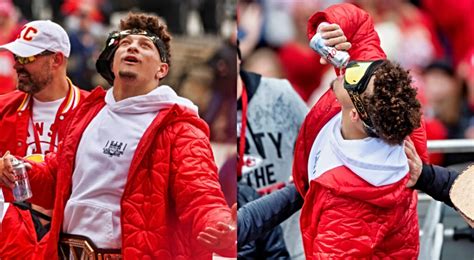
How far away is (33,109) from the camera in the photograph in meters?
3.48

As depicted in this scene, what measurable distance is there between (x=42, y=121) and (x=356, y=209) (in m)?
1.09

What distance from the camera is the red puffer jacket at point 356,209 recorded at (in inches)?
119

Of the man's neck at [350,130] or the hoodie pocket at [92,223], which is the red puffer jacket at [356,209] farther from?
the hoodie pocket at [92,223]

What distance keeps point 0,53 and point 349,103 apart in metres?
1.16

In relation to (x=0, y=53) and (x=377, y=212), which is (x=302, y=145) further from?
(x=0, y=53)

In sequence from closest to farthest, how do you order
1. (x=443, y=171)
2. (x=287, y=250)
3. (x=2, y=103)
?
(x=443, y=171)
(x=2, y=103)
(x=287, y=250)

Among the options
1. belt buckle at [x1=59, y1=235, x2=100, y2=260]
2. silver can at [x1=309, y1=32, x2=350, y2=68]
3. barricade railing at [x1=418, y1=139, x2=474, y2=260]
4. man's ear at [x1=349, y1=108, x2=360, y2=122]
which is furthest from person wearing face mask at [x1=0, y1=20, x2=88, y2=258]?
barricade railing at [x1=418, y1=139, x2=474, y2=260]

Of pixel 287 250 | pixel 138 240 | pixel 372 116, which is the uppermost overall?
pixel 372 116

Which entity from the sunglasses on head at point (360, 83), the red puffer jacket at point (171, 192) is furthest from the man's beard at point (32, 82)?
the sunglasses on head at point (360, 83)

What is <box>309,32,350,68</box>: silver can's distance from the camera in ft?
10.3

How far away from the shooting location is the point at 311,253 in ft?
10.3

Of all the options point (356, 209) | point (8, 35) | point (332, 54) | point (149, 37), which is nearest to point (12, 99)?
point (8, 35)

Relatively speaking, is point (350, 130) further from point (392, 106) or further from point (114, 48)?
point (114, 48)

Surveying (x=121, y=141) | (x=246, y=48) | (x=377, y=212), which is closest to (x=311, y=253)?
(x=377, y=212)
